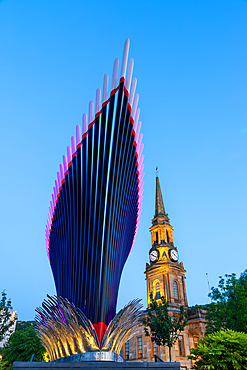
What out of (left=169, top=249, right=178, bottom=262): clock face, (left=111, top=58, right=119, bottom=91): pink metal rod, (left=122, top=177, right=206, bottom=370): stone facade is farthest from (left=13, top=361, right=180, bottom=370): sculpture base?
(left=169, top=249, right=178, bottom=262): clock face

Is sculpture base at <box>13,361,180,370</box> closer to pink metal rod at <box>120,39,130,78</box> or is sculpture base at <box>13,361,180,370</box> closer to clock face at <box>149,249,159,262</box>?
pink metal rod at <box>120,39,130,78</box>

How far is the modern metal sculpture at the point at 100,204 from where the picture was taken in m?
12.3

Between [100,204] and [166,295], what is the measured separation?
34.2 metres

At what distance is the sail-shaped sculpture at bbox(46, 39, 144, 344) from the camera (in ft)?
40.4

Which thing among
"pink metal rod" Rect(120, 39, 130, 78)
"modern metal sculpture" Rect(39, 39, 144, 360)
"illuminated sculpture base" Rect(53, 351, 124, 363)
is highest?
"pink metal rod" Rect(120, 39, 130, 78)

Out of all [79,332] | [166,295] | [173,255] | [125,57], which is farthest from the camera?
[173,255]

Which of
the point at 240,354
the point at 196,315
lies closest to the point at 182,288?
the point at 196,315

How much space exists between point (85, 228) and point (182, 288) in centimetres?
3637

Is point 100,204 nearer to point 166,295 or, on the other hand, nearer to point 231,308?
point 231,308

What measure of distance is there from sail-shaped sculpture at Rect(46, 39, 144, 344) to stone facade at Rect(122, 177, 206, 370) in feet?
94.7

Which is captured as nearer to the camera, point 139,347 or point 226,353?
point 226,353

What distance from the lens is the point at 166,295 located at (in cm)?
4269

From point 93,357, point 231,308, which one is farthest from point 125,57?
point 231,308

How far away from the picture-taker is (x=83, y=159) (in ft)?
43.8
